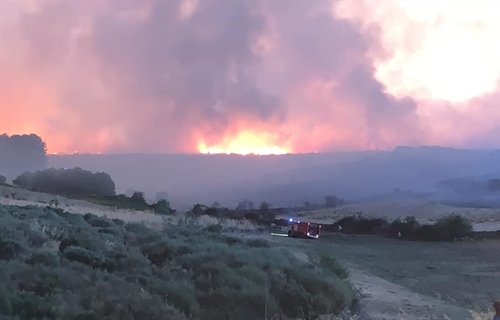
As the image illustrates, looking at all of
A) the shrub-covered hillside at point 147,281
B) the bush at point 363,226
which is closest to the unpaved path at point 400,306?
the shrub-covered hillside at point 147,281

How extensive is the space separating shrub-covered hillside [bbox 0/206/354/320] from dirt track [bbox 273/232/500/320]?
1.97 metres

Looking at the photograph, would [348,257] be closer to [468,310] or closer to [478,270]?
[478,270]

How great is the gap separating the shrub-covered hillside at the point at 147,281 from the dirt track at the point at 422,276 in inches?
77.7

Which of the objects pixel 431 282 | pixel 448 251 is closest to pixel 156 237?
pixel 431 282

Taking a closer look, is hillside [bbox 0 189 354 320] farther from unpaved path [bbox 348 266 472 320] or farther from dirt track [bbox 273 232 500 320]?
dirt track [bbox 273 232 500 320]

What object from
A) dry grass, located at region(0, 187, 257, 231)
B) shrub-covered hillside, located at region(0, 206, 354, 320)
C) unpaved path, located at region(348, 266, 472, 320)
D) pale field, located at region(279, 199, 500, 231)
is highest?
pale field, located at region(279, 199, 500, 231)

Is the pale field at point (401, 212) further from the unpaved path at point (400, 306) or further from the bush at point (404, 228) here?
the unpaved path at point (400, 306)

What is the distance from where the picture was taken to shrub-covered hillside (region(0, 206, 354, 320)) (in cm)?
1054

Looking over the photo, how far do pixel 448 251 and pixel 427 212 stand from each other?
51.2m

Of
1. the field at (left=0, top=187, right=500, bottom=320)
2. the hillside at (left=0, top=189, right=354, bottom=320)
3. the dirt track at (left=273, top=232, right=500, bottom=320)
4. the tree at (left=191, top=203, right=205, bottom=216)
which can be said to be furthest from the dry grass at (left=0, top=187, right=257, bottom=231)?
the tree at (left=191, top=203, right=205, bottom=216)

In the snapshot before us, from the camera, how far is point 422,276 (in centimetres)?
2756

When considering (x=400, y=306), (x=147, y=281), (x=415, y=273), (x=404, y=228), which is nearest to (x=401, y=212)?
(x=404, y=228)

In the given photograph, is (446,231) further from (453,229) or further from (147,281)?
(147,281)

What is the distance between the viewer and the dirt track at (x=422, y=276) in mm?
17200
